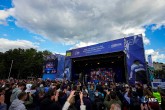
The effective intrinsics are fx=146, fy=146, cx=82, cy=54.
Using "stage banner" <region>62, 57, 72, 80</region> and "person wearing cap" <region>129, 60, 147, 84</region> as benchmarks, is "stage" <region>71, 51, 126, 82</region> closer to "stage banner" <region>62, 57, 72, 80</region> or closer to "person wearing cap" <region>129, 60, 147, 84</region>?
"stage banner" <region>62, 57, 72, 80</region>

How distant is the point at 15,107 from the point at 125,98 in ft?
15.1

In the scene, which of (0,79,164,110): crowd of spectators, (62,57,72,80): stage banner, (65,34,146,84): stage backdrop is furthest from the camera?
(62,57,72,80): stage banner

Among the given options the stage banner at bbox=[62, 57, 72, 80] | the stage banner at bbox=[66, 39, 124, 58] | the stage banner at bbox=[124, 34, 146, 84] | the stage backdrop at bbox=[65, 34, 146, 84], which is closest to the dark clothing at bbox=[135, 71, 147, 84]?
the stage banner at bbox=[124, 34, 146, 84]

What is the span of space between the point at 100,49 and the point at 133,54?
15.0ft

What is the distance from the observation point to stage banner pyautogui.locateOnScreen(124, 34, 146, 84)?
51.7 feet

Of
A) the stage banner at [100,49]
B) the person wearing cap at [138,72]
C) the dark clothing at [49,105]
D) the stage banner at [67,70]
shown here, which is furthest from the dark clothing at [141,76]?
the dark clothing at [49,105]

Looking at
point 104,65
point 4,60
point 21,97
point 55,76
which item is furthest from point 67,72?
point 4,60

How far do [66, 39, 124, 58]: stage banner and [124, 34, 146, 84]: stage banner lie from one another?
2.96 feet

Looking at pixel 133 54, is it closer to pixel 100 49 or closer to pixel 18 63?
Answer: pixel 100 49

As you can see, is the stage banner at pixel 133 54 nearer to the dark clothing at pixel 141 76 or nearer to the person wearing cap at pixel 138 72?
the person wearing cap at pixel 138 72

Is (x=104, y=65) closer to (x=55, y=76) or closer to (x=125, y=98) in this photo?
(x=55, y=76)

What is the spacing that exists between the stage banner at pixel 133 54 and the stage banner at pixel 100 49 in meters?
0.90

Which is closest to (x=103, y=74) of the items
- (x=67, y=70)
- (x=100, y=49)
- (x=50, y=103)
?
(x=67, y=70)

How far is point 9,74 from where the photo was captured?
48.2 meters
